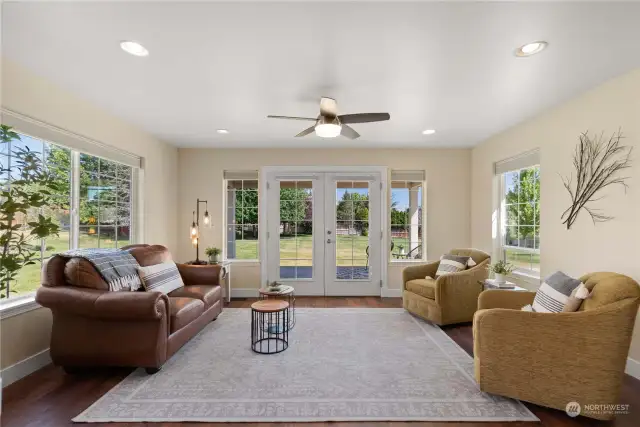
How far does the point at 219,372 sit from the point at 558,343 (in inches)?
96.8

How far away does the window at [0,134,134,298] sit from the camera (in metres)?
2.61

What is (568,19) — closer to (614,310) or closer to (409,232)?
(614,310)

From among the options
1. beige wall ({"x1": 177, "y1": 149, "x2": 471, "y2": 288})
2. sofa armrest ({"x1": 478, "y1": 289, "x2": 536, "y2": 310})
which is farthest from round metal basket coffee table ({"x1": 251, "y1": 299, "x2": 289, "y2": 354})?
beige wall ({"x1": 177, "y1": 149, "x2": 471, "y2": 288})

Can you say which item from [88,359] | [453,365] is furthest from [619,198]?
[88,359]

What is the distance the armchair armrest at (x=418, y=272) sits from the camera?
13.9 ft

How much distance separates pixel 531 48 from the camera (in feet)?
6.90

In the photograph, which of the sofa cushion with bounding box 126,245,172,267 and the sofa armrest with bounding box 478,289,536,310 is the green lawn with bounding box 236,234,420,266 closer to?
the sofa cushion with bounding box 126,245,172,267

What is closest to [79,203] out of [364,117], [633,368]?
A: [364,117]

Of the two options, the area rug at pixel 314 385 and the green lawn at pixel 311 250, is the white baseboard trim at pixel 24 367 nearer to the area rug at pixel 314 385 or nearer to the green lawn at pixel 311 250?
the area rug at pixel 314 385

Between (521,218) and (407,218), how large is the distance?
1638mm

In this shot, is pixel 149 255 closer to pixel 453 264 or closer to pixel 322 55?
pixel 322 55

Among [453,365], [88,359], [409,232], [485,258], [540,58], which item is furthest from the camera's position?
[409,232]

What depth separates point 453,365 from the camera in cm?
272

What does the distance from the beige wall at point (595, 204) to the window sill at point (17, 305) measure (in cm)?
481
